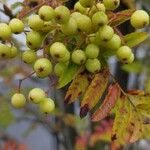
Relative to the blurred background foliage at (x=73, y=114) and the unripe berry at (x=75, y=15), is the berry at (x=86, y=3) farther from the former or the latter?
the blurred background foliage at (x=73, y=114)

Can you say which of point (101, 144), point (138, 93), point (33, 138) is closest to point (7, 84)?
point (101, 144)

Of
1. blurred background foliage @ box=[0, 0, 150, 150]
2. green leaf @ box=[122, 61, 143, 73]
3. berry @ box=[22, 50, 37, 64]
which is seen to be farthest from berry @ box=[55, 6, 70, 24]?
green leaf @ box=[122, 61, 143, 73]

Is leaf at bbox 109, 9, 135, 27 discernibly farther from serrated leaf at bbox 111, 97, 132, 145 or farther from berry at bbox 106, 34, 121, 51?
serrated leaf at bbox 111, 97, 132, 145

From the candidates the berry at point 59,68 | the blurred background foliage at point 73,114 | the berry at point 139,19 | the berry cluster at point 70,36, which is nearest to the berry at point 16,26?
the berry cluster at point 70,36

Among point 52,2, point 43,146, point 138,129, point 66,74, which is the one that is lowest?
point 43,146

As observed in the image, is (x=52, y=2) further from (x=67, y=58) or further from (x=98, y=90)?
(x=98, y=90)

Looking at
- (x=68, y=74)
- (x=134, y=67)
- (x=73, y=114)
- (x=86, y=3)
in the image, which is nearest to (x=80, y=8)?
(x=86, y=3)
